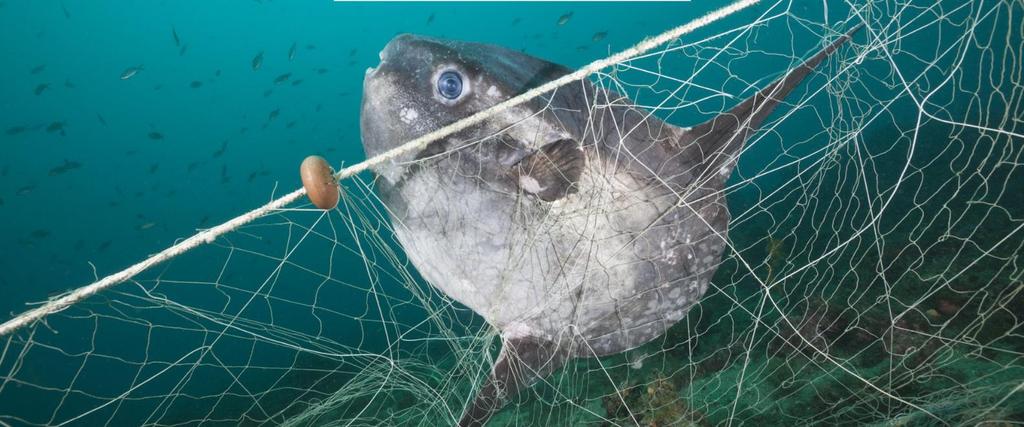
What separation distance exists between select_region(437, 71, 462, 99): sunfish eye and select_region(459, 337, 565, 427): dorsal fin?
179 cm

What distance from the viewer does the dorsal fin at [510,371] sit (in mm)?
3174

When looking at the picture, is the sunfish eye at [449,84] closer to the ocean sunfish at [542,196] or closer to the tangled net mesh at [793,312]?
the ocean sunfish at [542,196]

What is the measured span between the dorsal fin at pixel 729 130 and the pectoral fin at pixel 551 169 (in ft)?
Answer: 2.76

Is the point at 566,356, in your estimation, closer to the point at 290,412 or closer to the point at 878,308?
the point at 878,308

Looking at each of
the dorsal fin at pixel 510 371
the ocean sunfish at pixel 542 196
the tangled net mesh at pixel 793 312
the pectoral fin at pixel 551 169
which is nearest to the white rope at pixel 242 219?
the tangled net mesh at pixel 793 312

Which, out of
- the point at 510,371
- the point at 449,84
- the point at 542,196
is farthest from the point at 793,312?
the point at 449,84

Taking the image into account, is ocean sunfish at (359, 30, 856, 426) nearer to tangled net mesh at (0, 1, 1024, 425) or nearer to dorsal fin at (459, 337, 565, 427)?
dorsal fin at (459, 337, 565, 427)

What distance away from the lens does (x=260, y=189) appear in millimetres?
66250

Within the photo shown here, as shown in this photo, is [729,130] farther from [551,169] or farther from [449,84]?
[449,84]

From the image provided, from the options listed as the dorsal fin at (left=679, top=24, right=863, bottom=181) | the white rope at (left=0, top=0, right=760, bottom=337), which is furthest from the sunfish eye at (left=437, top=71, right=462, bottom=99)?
the dorsal fin at (left=679, top=24, right=863, bottom=181)

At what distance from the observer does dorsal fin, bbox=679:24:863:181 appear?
108 inches

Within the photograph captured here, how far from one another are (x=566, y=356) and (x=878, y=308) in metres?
4.85

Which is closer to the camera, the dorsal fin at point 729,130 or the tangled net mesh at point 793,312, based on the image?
the tangled net mesh at point 793,312

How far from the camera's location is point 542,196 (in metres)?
2.87
